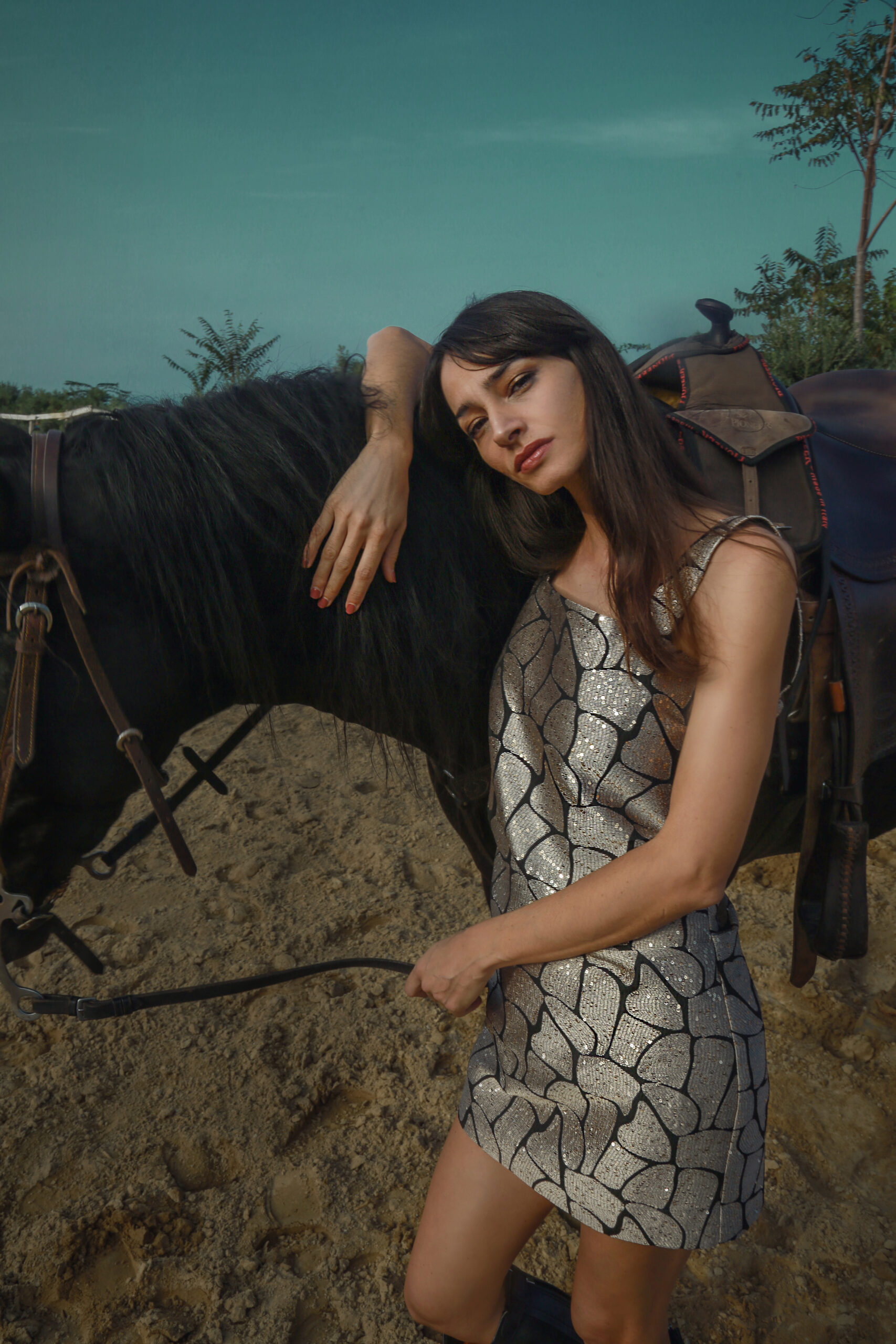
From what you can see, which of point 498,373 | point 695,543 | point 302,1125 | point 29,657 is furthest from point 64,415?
point 302,1125

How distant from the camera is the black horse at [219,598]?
99 cm

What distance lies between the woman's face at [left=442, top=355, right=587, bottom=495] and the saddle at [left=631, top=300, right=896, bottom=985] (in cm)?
26

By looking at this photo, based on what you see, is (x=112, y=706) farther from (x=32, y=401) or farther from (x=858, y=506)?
(x=32, y=401)

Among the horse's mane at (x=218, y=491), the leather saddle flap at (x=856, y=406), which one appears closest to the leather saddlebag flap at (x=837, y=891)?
the leather saddle flap at (x=856, y=406)

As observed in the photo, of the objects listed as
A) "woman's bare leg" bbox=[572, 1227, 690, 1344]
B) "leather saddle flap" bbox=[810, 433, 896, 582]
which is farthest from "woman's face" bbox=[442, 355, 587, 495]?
"woman's bare leg" bbox=[572, 1227, 690, 1344]

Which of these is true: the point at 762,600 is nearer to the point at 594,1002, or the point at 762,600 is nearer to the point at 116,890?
the point at 594,1002

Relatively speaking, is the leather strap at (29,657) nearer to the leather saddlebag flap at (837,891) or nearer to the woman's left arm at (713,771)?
the woman's left arm at (713,771)

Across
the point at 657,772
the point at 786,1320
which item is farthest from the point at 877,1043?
the point at 657,772

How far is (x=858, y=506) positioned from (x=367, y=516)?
2.93 ft

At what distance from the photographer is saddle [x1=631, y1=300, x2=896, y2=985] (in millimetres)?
1165

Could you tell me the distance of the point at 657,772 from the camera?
0.91 m

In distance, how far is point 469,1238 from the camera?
944 millimetres

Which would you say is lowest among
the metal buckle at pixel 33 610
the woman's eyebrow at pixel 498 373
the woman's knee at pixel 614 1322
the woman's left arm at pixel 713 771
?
the woman's knee at pixel 614 1322

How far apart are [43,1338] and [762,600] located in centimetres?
173
